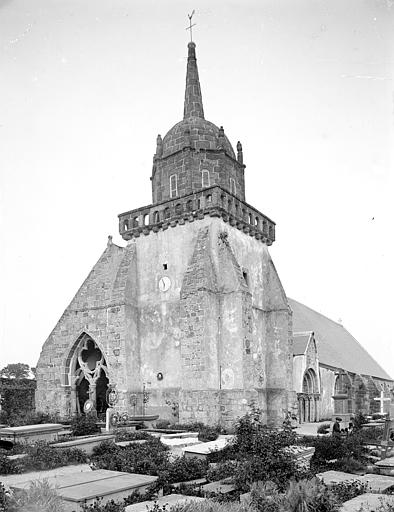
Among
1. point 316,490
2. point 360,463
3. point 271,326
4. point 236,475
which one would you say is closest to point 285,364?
point 271,326

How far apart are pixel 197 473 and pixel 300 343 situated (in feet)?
61.5

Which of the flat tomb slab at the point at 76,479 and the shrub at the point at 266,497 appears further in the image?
the flat tomb slab at the point at 76,479

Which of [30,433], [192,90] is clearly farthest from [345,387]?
[30,433]

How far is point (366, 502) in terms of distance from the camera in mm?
7410

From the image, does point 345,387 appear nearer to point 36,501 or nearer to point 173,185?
point 173,185

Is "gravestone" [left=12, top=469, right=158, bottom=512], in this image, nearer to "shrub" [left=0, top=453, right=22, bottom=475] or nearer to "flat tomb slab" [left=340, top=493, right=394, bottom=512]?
"flat tomb slab" [left=340, top=493, right=394, bottom=512]

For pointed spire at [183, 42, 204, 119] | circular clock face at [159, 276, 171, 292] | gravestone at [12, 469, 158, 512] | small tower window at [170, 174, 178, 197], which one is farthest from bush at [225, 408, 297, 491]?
pointed spire at [183, 42, 204, 119]

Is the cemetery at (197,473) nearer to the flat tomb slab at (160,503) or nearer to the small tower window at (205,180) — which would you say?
the flat tomb slab at (160,503)

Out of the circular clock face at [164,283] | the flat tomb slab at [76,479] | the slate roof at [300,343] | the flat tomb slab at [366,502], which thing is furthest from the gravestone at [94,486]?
the slate roof at [300,343]

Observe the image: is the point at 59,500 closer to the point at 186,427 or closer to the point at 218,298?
the point at 186,427

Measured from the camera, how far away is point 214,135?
25.6 meters

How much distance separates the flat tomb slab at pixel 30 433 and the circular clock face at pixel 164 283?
801cm

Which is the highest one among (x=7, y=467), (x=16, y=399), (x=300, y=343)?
(x=300, y=343)

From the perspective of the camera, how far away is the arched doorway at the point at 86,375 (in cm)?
2450
